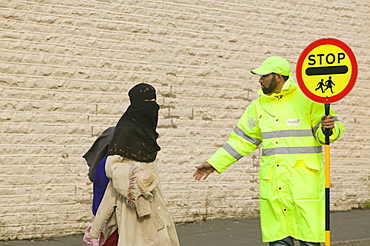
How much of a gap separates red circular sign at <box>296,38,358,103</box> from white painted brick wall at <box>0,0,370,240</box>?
172 inches

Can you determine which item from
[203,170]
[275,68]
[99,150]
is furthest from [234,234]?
[275,68]

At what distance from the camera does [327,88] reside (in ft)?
21.6

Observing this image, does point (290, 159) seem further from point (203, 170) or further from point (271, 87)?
point (203, 170)

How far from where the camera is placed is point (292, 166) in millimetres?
6137

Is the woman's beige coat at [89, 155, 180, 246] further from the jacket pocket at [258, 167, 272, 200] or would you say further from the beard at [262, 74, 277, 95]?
the beard at [262, 74, 277, 95]

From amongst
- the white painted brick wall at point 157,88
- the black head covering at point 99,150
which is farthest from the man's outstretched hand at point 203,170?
the white painted brick wall at point 157,88

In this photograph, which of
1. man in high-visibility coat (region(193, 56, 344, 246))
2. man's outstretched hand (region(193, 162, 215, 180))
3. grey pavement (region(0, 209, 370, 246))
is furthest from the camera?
grey pavement (region(0, 209, 370, 246))

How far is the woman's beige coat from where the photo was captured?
566cm

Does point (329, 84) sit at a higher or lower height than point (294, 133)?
higher

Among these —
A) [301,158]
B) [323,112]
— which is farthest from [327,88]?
[301,158]

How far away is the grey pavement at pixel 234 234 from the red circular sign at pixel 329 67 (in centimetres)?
354

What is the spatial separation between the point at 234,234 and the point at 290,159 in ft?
14.8

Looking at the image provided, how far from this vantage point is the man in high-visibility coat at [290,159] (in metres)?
6.09

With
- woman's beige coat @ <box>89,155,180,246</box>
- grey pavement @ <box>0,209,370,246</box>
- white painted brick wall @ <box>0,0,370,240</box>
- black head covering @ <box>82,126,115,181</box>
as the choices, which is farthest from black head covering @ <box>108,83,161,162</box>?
white painted brick wall @ <box>0,0,370,240</box>
